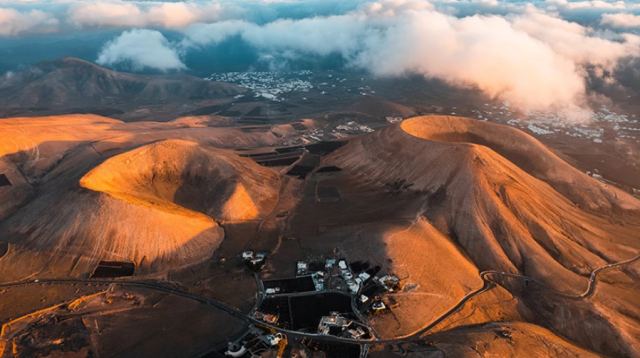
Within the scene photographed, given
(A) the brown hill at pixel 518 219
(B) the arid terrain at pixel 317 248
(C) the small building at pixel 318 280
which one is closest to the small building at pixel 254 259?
(B) the arid terrain at pixel 317 248

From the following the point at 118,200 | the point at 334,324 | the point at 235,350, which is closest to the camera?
the point at 235,350

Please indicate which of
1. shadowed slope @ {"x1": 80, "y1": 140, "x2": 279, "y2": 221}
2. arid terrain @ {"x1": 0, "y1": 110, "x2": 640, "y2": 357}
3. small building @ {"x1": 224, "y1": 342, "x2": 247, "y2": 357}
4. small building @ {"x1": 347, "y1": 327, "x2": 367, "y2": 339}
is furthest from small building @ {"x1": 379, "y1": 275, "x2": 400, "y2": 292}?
shadowed slope @ {"x1": 80, "y1": 140, "x2": 279, "y2": 221}

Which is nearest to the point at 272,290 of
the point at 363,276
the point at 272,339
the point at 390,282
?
the point at 272,339

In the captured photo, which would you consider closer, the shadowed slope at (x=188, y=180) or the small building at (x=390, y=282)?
the small building at (x=390, y=282)

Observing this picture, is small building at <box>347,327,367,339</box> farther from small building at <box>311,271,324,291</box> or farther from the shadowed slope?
the shadowed slope

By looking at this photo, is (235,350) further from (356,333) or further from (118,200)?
(118,200)

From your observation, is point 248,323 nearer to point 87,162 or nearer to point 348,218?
point 348,218

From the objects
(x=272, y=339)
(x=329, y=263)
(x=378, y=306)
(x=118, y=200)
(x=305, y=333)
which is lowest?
(x=329, y=263)

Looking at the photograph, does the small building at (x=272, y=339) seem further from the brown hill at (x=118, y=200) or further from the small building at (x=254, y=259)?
the brown hill at (x=118, y=200)

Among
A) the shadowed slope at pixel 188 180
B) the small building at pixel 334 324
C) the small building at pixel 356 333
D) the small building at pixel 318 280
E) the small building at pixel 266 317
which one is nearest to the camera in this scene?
the small building at pixel 356 333
